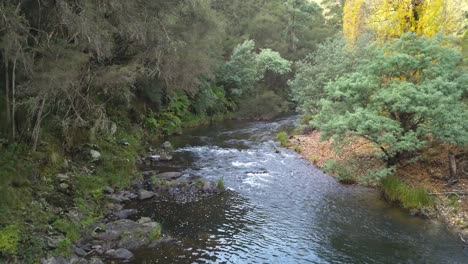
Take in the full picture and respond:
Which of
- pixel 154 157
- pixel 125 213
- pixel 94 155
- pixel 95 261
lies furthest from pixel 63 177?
pixel 154 157

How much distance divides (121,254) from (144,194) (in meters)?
4.41

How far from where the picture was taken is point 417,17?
19.6 m

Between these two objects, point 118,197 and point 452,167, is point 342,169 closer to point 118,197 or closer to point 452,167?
point 452,167

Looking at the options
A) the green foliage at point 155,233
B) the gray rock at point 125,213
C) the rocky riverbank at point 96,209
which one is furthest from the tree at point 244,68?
the green foliage at point 155,233

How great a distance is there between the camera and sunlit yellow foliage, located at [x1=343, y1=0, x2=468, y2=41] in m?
18.7

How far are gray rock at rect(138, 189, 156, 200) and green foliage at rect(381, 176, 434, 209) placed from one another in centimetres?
888

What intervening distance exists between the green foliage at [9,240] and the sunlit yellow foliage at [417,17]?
18.2m

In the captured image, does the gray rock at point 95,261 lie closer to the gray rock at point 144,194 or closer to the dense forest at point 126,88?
the dense forest at point 126,88

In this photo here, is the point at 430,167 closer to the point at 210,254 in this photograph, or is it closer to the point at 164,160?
the point at 210,254

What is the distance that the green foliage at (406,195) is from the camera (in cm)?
1355

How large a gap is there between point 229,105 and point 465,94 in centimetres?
2657

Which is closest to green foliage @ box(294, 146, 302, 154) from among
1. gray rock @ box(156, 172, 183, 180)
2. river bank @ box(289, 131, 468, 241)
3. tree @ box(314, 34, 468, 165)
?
river bank @ box(289, 131, 468, 241)

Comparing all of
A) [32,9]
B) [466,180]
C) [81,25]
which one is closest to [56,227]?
[81,25]

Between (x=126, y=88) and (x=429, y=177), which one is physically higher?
(x=126, y=88)
